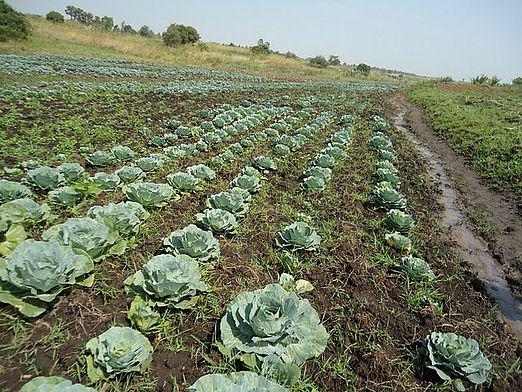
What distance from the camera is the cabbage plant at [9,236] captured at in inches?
128

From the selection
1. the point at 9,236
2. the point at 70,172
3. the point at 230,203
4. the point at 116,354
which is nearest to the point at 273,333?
the point at 116,354

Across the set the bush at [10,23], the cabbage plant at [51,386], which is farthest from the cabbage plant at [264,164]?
the bush at [10,23]

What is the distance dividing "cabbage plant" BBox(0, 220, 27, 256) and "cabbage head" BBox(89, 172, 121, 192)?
152cm

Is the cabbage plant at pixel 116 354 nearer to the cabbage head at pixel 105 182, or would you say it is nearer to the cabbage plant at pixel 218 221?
the cabbage plant at pixel 218 221

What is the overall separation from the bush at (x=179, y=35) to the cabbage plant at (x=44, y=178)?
143 ft

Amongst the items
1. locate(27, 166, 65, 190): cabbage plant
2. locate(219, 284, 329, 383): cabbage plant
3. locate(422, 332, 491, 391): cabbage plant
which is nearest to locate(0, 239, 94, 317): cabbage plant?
locate(219, 284, 329, 383): cabbage plant

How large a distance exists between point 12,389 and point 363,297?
10.6 ft

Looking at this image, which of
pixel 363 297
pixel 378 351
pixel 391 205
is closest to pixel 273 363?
pixel 378 351

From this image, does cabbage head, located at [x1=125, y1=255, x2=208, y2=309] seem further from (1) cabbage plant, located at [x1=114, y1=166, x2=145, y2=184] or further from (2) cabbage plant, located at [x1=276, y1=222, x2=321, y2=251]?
(1) cabbage plant, located at [x1=114, y1=166, x2=145, y2=184]

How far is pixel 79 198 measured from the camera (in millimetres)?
4641

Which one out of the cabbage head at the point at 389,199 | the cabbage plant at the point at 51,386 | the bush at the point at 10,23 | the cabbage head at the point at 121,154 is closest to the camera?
the cabbage plant at the point at 51,386

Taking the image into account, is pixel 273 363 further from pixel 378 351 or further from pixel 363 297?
pixel 363 297

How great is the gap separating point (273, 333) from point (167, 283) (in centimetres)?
103

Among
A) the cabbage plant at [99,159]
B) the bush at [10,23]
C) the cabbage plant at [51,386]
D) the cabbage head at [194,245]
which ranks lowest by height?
the cabbage plant at [99,159]
